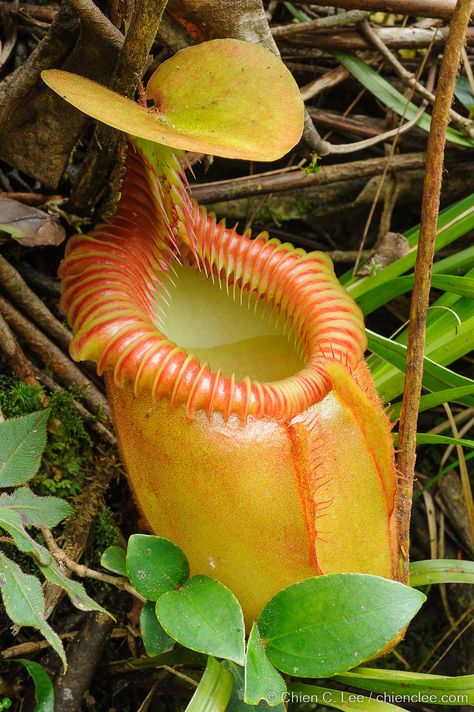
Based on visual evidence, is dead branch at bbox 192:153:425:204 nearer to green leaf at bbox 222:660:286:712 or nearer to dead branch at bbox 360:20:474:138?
dead branch at bbox 360:20:474:138

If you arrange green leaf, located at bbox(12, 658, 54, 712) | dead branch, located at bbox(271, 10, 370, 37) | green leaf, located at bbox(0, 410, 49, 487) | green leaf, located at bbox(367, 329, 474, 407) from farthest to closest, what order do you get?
dead branch, located at bbox(271, 10, 370, 37)
green leaf, located at bbox(367, 329, 474, 407)
green leaf, located at bbox(12, 658, 54, 712)
green leaf, located at bbox(0, 410, 49, 487)

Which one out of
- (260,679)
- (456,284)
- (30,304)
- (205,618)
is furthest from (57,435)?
(456,284)

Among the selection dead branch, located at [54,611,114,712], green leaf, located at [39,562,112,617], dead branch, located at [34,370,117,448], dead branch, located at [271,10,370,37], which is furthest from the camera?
dead branch, located at [271,10,370,37]

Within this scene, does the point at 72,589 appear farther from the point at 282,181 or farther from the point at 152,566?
the point at 282,181

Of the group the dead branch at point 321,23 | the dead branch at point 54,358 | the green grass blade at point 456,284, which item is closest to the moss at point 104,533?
the dead branch at point 54,358

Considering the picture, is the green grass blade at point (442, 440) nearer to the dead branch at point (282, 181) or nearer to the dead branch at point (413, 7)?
the dead branch at point (282, 181)

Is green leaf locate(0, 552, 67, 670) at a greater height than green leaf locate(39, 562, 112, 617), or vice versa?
green leaf locate(0, 552, 67, 670)

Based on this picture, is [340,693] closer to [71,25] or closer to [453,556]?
[453,556]

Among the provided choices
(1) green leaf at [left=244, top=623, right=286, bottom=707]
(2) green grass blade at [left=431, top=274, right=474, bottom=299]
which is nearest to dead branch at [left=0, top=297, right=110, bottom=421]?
(1) green leaf at [left=244, top=623, right=286, bottom=707]
